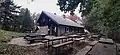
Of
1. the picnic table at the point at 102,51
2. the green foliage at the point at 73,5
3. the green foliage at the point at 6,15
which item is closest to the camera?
the picnic table at the point at 102,51

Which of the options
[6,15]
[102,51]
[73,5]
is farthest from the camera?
[6,15]

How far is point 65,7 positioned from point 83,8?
2.36m

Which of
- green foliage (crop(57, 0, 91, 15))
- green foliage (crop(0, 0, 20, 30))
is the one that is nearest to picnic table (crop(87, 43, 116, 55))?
green foliage (crop(57, 0, 91, 15))

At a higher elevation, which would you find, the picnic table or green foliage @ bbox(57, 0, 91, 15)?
green foliage @ bbox(57, 0, 91, 15)

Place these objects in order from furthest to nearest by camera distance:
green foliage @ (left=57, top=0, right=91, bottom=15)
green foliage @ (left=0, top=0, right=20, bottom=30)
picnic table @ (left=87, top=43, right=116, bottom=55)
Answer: green foliage @ (left=0, top=0, right=20, bottom=30) → green foliage @ (left=57, top=0, right=91, bottom=15) → picnic table @ (left=87, top=43, right=116, bottom=55)

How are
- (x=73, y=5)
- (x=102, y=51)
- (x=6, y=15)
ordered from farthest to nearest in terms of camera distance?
(x=6, y=15) → (x=73, y=5) → (x=102, y=51)

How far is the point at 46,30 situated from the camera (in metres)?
23.6


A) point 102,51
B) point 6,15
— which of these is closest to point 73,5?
point 102,51

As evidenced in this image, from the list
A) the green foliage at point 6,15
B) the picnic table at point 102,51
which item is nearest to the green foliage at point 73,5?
the picnic table at point 102,51

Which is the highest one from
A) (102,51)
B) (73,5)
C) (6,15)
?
(73,5)

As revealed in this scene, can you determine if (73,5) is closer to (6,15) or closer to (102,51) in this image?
(102,51)

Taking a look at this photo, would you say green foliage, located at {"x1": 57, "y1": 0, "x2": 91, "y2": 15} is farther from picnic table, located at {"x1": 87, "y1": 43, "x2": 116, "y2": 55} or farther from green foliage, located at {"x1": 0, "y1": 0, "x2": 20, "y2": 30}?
green foliage, located at {"x1": 0, "y1": 0, "x2": 20, "y2": 30}

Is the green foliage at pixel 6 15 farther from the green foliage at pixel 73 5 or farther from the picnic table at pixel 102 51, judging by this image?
the picnic table at pixel 102 51

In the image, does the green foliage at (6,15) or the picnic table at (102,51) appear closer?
the picnic table at (102,51)
